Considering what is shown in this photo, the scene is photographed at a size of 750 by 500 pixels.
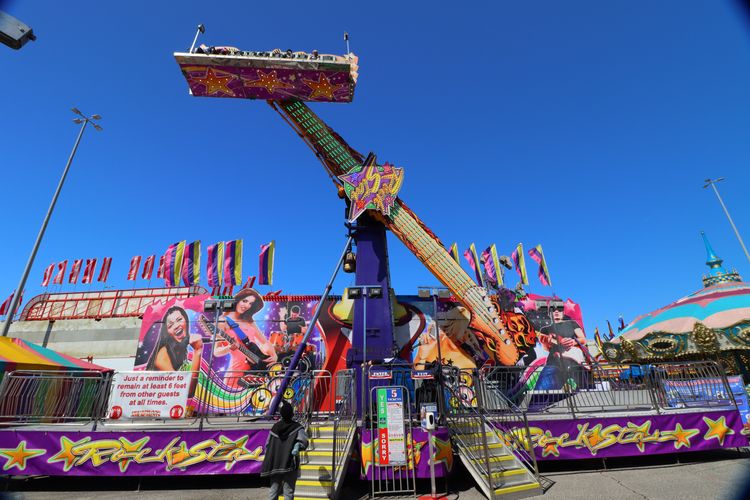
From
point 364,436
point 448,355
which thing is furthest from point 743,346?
point 364,436

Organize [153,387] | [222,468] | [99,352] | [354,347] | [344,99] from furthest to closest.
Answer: [99,352], [344,99], [354,347], [153,387], [222,468]

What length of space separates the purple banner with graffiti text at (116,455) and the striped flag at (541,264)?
28018 millimetres

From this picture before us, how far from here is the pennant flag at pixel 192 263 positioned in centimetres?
2717

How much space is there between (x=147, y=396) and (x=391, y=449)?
257 inches

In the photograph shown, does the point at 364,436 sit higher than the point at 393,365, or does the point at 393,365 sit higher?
the point at 393,365

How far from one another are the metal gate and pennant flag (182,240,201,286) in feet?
78.8

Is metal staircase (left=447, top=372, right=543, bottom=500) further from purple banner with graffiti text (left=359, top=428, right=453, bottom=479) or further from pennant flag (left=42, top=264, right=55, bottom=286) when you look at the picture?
pennant flag (left=42, top=264, right=55, bottom=286)

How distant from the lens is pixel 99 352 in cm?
3209

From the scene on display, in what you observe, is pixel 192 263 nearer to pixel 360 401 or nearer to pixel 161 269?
pixel 161 269

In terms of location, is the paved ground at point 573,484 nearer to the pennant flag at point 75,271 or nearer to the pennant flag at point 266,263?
the pennant flag at point 266,263

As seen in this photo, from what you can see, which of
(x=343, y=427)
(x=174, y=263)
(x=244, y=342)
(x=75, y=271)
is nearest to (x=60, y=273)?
(x=75, y=271)

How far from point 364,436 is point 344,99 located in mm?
15827

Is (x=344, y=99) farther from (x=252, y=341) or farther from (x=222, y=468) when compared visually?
(x=222, y=468)

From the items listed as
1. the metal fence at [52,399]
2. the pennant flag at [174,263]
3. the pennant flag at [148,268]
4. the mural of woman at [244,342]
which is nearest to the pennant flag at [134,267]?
the pennant flag at [148,268]
